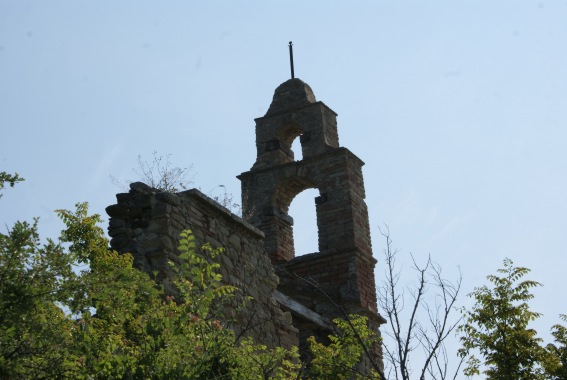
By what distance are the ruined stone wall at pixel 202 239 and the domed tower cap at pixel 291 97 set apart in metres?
6.34

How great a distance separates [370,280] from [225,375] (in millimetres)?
7871

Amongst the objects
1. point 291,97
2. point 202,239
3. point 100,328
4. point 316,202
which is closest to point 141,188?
point 202,239

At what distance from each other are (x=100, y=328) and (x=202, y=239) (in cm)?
205

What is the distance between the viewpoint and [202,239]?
313 inches

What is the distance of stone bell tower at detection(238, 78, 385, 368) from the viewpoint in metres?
12.9

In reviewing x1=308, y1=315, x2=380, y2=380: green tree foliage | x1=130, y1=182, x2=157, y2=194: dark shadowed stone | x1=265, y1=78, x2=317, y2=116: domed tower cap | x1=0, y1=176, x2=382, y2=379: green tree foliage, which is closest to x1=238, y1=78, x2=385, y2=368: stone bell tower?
x1=265, y1=78, x2=317, y2=116: domed tower cap

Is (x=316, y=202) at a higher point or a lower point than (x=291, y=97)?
lower

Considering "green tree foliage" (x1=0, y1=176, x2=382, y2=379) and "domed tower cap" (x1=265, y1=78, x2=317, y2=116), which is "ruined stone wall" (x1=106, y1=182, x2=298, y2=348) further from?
"domed tower cap" (x1=265, y1=78, x2=317, y2=116)

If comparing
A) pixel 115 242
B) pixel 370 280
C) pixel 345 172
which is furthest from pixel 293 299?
pixel 115 242

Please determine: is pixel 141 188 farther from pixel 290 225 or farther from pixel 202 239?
pixel 290 225

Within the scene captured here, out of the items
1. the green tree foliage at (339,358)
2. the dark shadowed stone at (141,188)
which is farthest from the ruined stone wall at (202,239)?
the green tree foliage at (339,358)

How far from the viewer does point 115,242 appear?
7680mm

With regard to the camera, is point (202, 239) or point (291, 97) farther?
point (291, 97)

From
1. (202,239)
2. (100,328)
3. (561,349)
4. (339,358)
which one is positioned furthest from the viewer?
(561,349)
